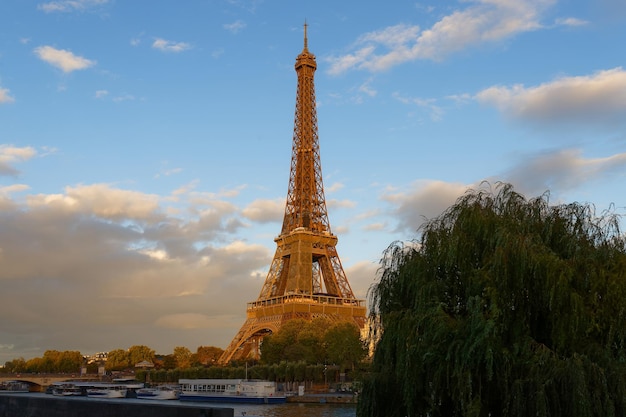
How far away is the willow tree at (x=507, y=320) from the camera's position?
1519cm

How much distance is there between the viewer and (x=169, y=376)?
117 metres

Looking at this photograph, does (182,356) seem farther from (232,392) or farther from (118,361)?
(232,392)

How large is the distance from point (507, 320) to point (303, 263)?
8333cm

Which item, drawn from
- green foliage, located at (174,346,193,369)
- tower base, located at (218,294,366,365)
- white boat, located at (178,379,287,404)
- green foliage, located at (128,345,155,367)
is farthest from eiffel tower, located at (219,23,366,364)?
green foliage, located at (128,345,155,367)

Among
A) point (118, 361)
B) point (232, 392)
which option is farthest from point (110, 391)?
point (118, 361)

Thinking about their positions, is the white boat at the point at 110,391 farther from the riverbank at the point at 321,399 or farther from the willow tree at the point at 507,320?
the willow tree at the point at 507,320

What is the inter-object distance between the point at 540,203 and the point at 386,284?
4.78m

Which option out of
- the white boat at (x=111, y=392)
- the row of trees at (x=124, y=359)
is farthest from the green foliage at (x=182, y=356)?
the white boat at (x=111, y=392)

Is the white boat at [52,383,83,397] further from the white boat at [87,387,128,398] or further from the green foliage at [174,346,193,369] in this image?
the green foliage at [174,346,193,369]

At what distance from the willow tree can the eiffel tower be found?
251 ft

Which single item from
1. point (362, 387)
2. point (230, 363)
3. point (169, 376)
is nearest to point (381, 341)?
point (362, 387)

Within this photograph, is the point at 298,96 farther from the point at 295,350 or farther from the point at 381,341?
the point at 381,341

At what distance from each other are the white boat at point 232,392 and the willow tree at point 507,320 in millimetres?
52907

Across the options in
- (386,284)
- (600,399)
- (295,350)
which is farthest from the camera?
(295,350)
